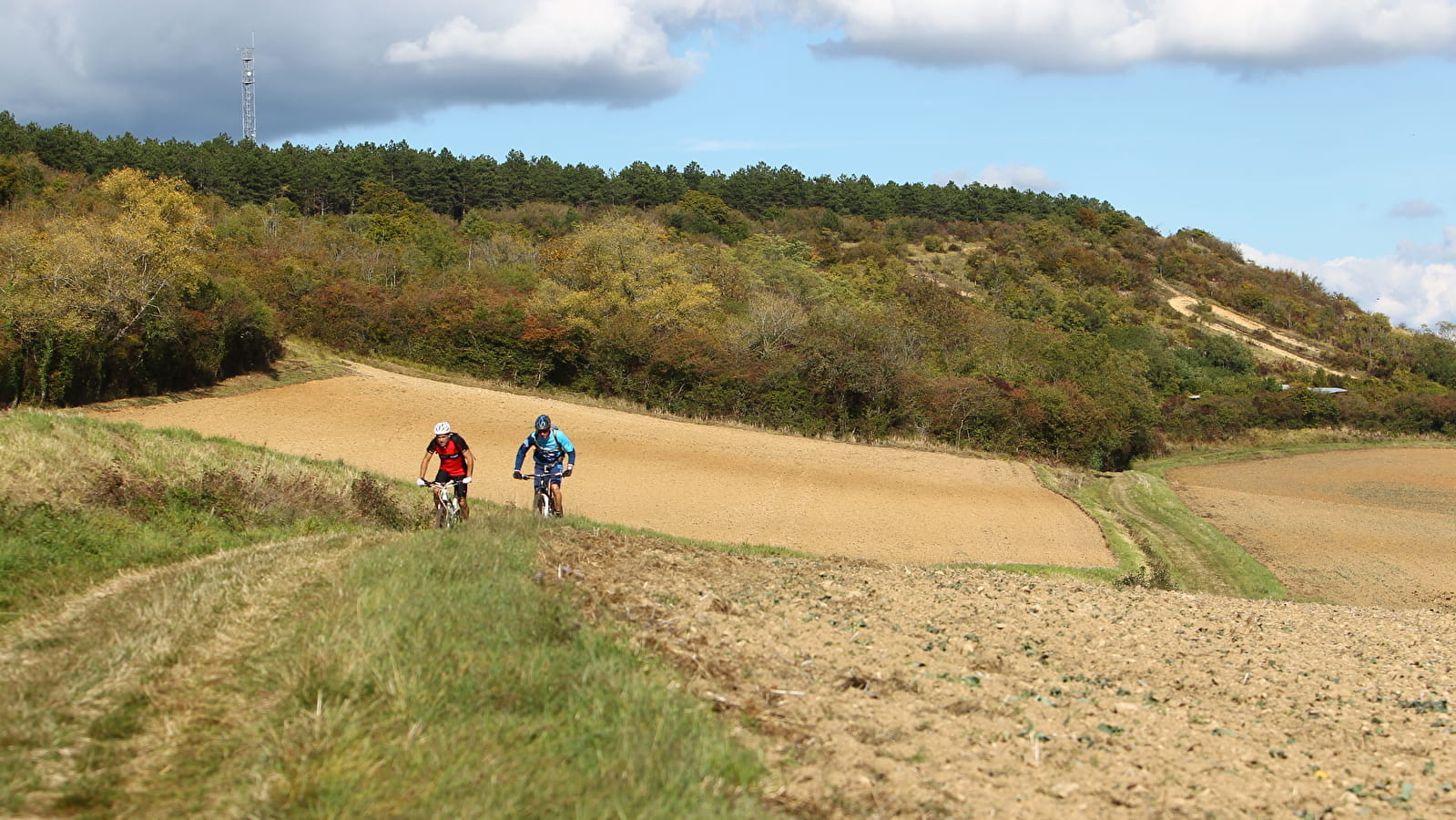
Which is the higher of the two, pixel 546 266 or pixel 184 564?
pixel 546 266

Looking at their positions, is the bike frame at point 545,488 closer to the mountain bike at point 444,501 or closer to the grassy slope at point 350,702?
the mountain bike at point 444,501

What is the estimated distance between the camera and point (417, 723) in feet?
20.0

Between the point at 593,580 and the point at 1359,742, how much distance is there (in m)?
6.71

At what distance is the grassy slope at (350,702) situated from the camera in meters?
5.60

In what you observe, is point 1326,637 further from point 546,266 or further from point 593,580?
point 546,266

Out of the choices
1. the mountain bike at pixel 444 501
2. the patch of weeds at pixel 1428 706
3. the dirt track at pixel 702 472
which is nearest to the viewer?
the patch of weeds at pixel 1428 706

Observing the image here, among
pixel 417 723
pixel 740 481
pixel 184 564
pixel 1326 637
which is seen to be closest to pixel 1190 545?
pixel 740 481

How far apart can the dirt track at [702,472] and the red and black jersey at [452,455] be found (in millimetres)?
Answer: 10106

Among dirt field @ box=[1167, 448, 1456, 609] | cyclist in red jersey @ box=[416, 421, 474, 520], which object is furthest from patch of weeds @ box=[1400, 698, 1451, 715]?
dirt field @ box=[1167, 448, 1456, 609]

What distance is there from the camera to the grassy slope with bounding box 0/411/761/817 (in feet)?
18.4

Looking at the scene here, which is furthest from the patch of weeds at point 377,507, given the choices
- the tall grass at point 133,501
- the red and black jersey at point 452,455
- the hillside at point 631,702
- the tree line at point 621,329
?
the tree line at point 621,329

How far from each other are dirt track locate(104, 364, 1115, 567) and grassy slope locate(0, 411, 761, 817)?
17370mm

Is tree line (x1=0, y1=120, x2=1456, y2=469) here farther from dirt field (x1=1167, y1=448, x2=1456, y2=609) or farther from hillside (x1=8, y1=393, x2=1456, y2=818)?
hillside (x1=8, y1=393, x2=1456, y2=818)

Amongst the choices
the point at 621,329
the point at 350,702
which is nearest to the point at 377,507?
the point at 350,702
